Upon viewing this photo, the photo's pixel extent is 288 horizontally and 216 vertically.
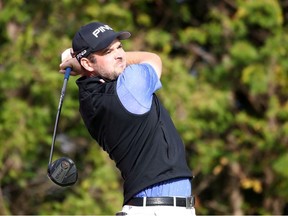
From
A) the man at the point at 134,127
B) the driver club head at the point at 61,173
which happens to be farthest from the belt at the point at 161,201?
the driver club head at the point at 61,173

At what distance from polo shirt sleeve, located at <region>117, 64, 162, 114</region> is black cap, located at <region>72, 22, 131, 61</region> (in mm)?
182

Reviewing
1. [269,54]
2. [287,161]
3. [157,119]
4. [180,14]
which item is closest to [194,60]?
[180,14]

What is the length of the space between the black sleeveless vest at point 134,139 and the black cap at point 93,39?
0.16m

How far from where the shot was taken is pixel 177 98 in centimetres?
1038

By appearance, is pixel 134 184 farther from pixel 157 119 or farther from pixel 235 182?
pixel 235 182

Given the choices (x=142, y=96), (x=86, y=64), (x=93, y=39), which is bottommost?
(x=142, y=96)

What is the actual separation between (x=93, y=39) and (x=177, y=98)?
249 inches

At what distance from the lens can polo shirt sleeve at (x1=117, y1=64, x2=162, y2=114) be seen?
13.0 feet

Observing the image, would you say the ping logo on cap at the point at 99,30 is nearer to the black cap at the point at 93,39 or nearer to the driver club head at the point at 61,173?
the black cap at the point at 93,39

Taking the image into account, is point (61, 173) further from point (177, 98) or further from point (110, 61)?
point (177, 98)

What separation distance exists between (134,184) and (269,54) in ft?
21.7

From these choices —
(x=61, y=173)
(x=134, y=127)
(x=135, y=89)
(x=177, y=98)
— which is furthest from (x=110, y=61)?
(x=177, y=98)

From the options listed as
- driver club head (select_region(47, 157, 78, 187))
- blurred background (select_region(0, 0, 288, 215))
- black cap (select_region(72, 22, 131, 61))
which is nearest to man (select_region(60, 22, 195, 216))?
black cap (select_region(72, 22, 131, 61))

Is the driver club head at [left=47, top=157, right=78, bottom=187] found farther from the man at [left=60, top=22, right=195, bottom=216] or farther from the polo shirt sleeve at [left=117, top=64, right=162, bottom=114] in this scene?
the polo shirt sleeve at [left=117, top=64, right=162, bottom=114]
